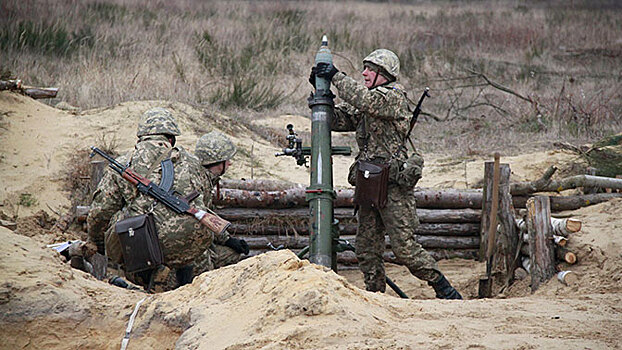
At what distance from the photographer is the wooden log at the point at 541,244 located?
5.27m

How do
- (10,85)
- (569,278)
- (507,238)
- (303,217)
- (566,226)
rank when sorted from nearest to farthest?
1. (569,278)
2. (566,226)
3. (507,238)
4. (303,217)
5. (10,85)

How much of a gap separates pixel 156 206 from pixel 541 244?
117 inches

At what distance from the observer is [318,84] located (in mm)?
5164

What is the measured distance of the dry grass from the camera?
1061cm

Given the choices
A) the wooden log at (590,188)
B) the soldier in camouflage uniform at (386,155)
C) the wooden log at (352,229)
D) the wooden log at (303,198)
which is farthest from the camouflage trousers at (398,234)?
the wooden log at (590,188)

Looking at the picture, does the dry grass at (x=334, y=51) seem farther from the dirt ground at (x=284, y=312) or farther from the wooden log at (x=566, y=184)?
the dirt ground at (x=284, y=312)

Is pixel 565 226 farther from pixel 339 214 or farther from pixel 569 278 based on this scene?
pixel 339 214

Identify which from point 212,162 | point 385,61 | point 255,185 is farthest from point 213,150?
point 255,185

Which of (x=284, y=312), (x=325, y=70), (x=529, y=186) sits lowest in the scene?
(x=529, y=186)

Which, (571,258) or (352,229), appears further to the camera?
(352,229)

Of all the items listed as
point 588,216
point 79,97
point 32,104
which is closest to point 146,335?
point 588,216

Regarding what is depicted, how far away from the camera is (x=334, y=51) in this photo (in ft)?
49.4

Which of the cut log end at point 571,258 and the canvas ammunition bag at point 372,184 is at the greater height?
the canvas ammunition bag at point 372,184

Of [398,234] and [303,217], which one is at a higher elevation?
[398,234]
